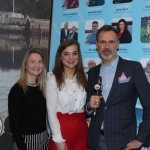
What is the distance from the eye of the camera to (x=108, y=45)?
8.41 ft

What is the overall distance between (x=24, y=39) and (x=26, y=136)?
60.6 inches

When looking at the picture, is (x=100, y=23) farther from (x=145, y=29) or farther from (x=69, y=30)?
(x=145, y=29)

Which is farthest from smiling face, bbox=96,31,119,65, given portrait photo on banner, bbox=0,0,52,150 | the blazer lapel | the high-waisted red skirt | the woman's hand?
portrait photo on banner, bbox=0,0,52,150

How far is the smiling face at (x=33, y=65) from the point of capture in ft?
9.41

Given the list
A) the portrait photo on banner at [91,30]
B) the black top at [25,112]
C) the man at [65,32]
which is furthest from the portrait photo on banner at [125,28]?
the black top at [25,112]

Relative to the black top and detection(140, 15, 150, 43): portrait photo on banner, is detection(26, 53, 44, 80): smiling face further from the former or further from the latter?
detection(140, 15, 150, 43): portrait photo on banner

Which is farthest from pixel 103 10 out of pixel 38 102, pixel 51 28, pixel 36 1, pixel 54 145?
pixel 54 145

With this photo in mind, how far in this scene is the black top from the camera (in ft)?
8.72

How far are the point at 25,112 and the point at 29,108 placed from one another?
0.06 m

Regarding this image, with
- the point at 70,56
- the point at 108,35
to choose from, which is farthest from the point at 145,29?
the point at 70,56

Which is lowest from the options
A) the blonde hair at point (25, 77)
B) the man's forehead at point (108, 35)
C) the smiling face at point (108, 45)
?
the blonde hair at point (25, 77)

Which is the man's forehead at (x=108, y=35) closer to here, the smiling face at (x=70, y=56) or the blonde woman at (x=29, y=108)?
the smiling face at (x=70, y=56)

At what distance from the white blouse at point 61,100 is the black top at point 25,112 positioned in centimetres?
19

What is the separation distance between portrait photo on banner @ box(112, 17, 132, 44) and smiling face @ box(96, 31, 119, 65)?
48 cm
